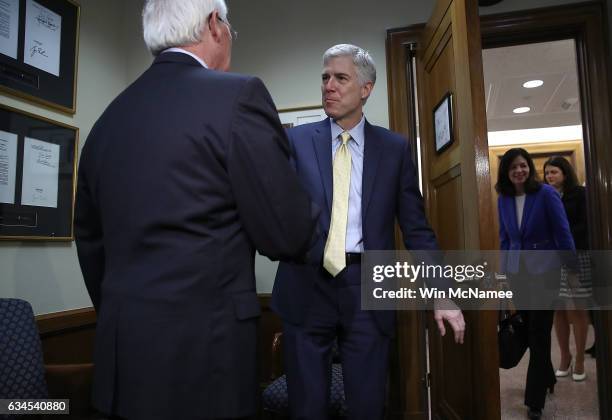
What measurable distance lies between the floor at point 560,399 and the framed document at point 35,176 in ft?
8.86

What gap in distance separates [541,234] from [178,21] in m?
2.52

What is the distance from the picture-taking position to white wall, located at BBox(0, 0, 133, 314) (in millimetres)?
1972

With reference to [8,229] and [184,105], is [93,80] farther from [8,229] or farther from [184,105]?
[184,105]

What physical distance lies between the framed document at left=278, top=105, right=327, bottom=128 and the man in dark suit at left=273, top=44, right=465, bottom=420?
3.34 ft

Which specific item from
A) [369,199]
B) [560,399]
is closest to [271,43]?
[369,199]

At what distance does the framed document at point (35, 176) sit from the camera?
6.23 ft

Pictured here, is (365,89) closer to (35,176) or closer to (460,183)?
(460,183)

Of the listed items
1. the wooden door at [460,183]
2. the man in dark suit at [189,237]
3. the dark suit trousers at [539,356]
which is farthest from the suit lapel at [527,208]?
the man in dark suit at [189,237]

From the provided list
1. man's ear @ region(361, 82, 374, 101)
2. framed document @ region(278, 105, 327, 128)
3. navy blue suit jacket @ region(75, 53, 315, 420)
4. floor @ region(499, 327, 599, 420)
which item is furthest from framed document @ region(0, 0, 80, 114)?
floor @ region(499, 327, 599, 420)

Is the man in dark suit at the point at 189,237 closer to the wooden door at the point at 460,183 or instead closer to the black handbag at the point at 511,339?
the wooden door at the point at 460,183

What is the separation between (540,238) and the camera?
2.75 m

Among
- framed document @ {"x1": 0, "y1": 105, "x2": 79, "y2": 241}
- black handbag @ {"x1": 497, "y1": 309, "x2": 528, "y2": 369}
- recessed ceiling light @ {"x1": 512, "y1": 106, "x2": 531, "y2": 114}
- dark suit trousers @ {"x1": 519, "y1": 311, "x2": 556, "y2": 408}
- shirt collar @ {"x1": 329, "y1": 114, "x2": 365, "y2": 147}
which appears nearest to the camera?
shirt collar @ {"x1": 329, "y1": 114, "x2": 365, "y2": 147}

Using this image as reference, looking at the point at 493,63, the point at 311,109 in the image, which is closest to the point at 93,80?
the point at 311,109

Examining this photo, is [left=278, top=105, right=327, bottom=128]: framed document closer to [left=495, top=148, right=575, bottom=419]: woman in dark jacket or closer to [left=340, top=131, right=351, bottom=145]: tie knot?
[left=340, top=131, right=351, bottom=145]: tie knot
